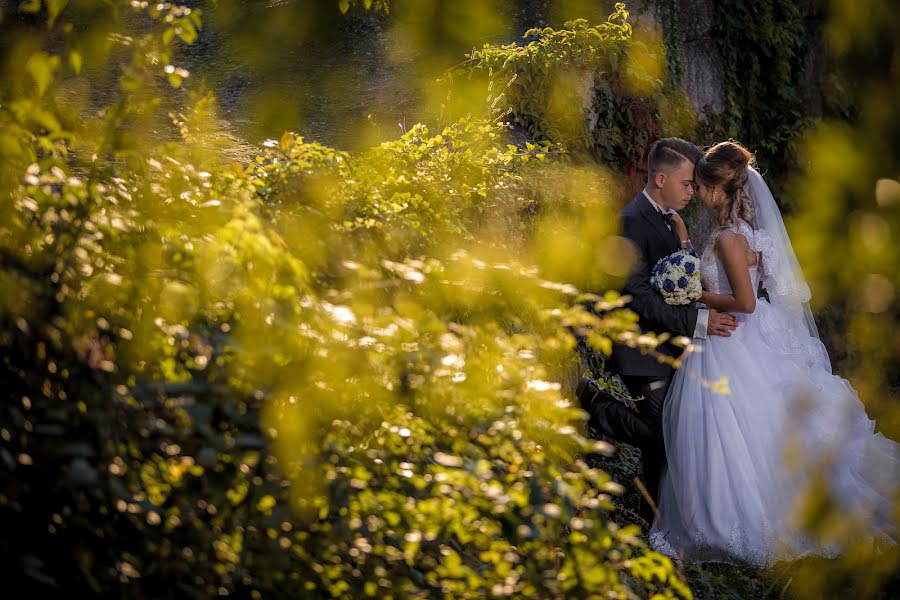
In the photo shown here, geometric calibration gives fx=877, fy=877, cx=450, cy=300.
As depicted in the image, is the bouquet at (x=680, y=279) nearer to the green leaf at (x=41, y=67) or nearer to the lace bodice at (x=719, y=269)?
the lace bodice at (x=719, y=269)

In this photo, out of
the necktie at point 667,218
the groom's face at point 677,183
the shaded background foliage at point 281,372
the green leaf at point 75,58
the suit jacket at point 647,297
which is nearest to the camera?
the shaded background foliage at point 281,372

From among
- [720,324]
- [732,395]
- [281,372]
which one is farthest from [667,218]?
[281,372]

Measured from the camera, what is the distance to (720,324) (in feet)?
17.4

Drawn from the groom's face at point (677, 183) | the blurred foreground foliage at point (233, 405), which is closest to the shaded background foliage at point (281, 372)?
the blurred foreground foliage at point (233, 405)

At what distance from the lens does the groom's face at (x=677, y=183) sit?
5457mm

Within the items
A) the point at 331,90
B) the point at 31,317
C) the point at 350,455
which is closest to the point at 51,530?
the point at 31,317

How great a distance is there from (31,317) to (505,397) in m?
1.13

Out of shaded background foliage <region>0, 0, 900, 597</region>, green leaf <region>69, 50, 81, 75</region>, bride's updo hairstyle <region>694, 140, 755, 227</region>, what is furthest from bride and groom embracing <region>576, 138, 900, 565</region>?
green leaf <region>69, 50, 81, 75</region>

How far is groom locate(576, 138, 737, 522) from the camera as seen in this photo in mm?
5336

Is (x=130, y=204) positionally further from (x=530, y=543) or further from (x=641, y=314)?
(x=641, y=314)

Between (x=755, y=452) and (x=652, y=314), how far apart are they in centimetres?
99

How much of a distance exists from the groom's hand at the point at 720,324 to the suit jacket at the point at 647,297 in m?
0.10

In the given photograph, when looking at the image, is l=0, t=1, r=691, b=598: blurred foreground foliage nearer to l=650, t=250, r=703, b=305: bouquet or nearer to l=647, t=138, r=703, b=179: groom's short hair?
l=650, t=250, r=703, b=305: bouquet

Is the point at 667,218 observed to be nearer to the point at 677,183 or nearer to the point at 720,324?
the point at 677,183
